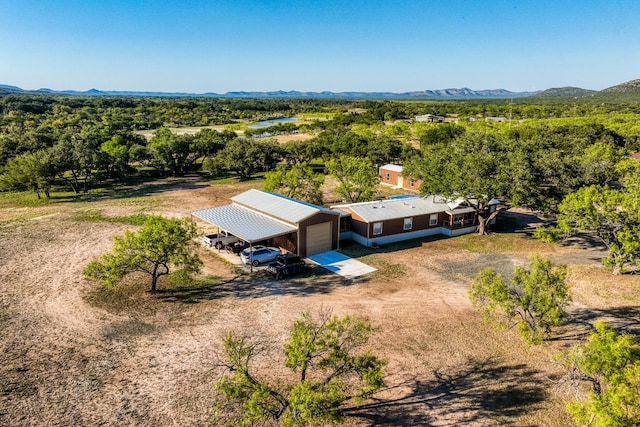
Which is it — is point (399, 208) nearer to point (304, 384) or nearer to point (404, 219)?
point (404, 219)

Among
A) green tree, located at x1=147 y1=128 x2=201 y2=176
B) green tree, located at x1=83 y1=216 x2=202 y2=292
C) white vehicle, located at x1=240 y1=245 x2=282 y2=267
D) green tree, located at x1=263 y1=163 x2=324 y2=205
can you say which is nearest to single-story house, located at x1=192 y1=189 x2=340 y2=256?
white vehicle, located at x1=240 y1=245 x2=282 y2=267

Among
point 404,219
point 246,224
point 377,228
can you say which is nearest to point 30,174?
point 246,224

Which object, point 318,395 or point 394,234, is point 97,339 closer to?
point 318,395

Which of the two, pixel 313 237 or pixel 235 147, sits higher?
pixel 235 147

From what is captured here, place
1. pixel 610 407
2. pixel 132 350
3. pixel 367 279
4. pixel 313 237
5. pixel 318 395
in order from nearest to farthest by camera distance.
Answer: pixel 610 407 → pixel 318 395 → pixel 132 350 → pixel 367 279 → pixel 313 237

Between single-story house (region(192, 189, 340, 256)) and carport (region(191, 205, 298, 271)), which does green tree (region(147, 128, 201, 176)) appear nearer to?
carport (region(191, 205, 298, 271))

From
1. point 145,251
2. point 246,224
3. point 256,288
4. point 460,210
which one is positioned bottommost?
point 256,288

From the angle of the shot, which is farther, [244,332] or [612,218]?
[612,218]

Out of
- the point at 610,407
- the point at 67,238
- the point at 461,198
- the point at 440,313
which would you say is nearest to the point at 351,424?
the point at 610,407
